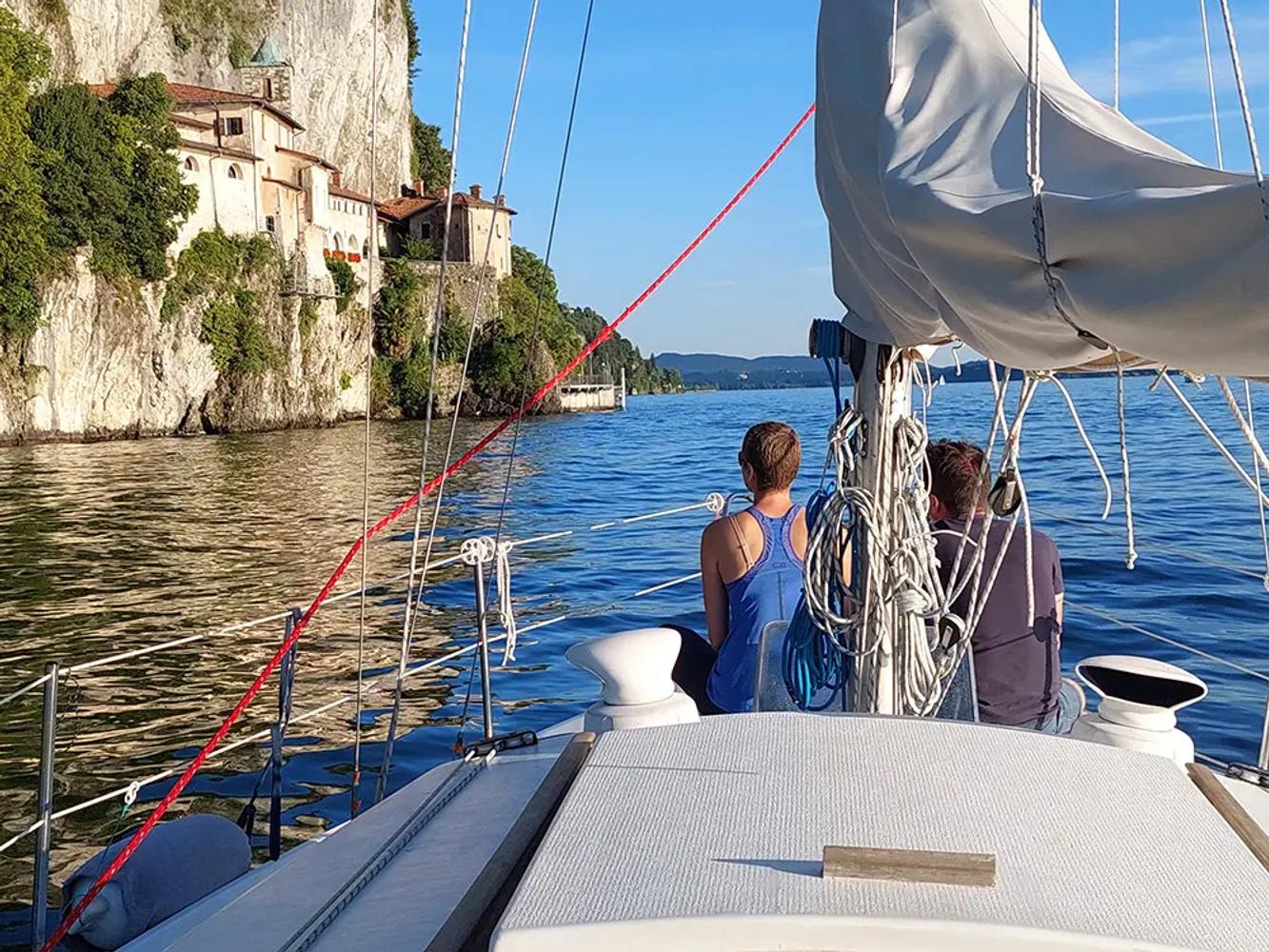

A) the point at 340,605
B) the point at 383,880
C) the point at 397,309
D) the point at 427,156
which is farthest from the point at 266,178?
the point at 383,880

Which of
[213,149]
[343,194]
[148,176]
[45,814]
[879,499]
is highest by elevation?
[343,194]

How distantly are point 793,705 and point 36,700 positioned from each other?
6.22 metres

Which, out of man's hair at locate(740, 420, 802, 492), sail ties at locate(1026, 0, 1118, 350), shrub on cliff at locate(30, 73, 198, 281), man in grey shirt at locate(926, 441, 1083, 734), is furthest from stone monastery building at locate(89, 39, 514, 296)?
sail ties at locate(1026, 0, 1118, 350)

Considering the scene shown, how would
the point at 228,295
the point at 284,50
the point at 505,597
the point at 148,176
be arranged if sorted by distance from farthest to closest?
the point at 284,50 → the point at 228,295 → the point at 148,176 → the point at 505,597

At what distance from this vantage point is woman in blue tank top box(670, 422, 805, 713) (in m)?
3.28

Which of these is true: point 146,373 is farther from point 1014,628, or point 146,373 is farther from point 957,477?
point 1014,628

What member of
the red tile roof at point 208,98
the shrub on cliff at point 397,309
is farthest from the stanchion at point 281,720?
the shrub on cliff at point 397,309

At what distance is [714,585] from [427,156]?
238 ft

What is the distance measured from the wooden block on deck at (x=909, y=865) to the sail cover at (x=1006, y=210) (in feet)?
2.59

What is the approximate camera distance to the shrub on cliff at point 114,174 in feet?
113

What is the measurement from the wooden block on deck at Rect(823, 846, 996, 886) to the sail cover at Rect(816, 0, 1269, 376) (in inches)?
31.0

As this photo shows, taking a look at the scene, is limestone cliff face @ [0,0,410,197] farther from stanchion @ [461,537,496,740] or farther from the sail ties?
the sail ties

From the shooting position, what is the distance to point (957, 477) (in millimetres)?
3396

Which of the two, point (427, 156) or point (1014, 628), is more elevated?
point (427, 156)
